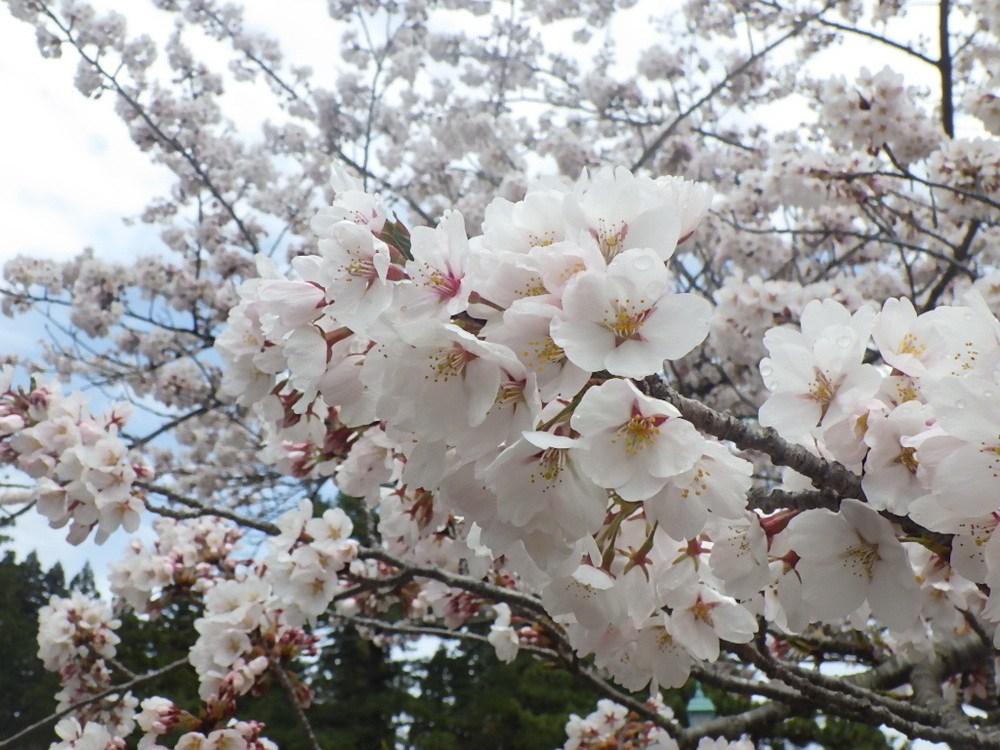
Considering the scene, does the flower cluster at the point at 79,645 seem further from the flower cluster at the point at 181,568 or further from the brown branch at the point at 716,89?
the brown branch at the point at 716,89

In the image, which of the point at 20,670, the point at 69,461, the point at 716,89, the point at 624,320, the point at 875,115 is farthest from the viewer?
the point at 20,670

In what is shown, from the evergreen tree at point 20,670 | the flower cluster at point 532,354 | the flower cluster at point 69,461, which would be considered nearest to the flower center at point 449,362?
the flower cluster at point 532,354

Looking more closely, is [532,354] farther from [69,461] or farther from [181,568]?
[181,568]

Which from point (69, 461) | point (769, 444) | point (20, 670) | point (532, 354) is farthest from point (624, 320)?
point (20, 670)

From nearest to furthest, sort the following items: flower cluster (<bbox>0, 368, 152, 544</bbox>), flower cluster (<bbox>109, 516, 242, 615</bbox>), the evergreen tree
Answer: flower cluster (<bbox>0, 368, 152, 544</bbox>) < flower cluster (<bbox>109, 516, 242, 615</bbox>) < the evergreen tree

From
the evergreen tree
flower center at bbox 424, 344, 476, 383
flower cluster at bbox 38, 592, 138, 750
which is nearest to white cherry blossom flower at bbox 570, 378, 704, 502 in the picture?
flower center at bbox 424, 344, 476, 383

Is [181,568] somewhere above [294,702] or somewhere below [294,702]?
above

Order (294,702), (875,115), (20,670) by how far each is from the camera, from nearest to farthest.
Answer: (294,702) → (875,115) → (20,670)

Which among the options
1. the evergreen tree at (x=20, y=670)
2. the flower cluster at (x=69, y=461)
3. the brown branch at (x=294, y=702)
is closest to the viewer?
the flower cluster at (x=69, y=461)

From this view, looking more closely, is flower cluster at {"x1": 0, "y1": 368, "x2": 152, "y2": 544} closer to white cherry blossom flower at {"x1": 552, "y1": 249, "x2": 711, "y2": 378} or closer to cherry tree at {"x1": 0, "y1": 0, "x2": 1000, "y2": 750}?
cherry tree at {"x1": 0, "y1": 0, "x2": 1000, "y2": 750}

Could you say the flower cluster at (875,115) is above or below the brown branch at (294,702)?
above

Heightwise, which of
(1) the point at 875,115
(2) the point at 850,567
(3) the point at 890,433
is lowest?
(2) the point at 850,567

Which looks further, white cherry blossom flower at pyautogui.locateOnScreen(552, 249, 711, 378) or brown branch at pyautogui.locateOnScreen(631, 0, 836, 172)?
brown branch at pyautogui.locateOnScreen(631, 0, 836, 172)

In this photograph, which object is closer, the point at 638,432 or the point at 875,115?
the point at 638,432
